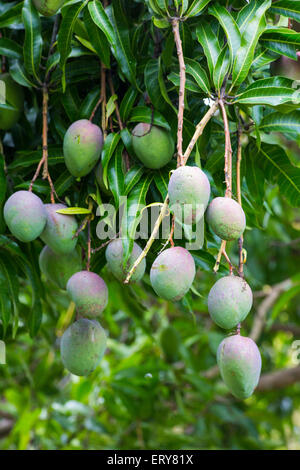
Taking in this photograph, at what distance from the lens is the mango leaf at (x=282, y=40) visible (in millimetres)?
692

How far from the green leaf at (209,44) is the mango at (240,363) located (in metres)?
0.32

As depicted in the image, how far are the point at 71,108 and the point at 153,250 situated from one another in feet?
0.78

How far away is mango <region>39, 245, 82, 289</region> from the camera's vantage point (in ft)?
2.57

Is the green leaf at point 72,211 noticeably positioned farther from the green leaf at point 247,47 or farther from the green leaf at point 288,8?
the green leaf at point 288,8

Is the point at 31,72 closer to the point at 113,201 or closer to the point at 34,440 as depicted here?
the point at 113,201

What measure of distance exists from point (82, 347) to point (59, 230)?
15 cm

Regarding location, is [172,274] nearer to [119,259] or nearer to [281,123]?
[119,259]

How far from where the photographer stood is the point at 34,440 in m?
1.35

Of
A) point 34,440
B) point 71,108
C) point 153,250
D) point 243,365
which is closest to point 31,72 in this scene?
point 71,108

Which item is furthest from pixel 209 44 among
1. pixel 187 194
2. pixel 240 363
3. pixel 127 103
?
pixel 240 363

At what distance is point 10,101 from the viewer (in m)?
0.84

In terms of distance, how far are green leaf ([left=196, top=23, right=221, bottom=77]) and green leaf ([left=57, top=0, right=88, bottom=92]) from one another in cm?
15

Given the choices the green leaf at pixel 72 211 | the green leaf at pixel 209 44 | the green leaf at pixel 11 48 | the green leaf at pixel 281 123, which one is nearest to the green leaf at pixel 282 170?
the green leaf at pixel 281 123

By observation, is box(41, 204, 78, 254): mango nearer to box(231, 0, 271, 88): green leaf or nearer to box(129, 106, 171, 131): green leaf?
box(129, 106, 171, 131): green leaf
